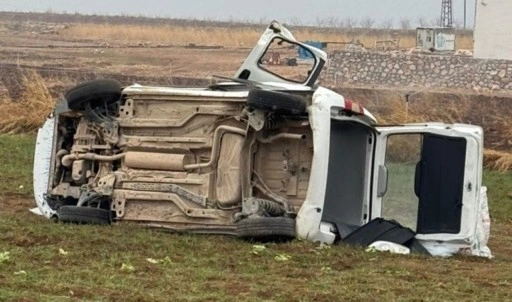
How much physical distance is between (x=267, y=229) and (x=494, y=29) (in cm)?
2819

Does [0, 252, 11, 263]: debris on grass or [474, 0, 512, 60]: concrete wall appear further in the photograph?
[474, 0, 512, 60]: concrete wall

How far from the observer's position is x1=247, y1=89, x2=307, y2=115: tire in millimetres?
9820

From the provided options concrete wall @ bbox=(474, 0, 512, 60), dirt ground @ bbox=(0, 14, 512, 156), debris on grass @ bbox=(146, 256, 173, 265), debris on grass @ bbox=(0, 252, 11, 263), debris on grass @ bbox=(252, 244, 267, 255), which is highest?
concrete wall @ bbox=(474, 0, 512, 60)

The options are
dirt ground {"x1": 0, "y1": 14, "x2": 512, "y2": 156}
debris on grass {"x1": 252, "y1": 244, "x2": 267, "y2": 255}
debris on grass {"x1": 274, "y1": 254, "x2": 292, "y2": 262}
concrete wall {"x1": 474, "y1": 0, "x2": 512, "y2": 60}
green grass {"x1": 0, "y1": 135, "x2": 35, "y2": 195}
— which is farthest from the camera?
concrete wall {"x1": 474, "y1": 0, "x2": 512, "y2": 60}

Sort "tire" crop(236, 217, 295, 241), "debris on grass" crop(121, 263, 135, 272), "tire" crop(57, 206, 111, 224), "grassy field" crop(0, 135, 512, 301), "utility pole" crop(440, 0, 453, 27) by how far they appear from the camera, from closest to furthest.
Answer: "grassy field" crop(0, 135, 512, 301) → "debris on grass" crop(121, 263, 135, 272) → "tire" crop(236, 217, 295, 241) → "tire" crop(57, 206, 111, 224) → "utility pole" crop(440, 0, 453, 27)

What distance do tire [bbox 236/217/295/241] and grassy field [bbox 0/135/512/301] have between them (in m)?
0.13

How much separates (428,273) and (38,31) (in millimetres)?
67849

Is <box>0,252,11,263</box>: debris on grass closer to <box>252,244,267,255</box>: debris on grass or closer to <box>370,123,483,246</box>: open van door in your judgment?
<box>252,244,267,255</box>: debris on grass

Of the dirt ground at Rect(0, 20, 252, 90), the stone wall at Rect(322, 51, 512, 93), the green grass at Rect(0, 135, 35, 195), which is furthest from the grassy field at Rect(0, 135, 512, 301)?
the stone wall at Rect(322, 51, 512, 93)

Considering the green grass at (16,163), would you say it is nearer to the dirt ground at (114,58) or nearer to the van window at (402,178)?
the van window at (402,178)

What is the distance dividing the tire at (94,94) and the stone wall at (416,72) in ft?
72.1

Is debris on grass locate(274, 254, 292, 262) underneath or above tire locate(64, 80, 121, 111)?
underneath

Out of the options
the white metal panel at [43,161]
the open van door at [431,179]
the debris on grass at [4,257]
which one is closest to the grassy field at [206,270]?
the debris on grass at [4,257]

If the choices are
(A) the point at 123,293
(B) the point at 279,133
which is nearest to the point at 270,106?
(B) the point at 279,133
